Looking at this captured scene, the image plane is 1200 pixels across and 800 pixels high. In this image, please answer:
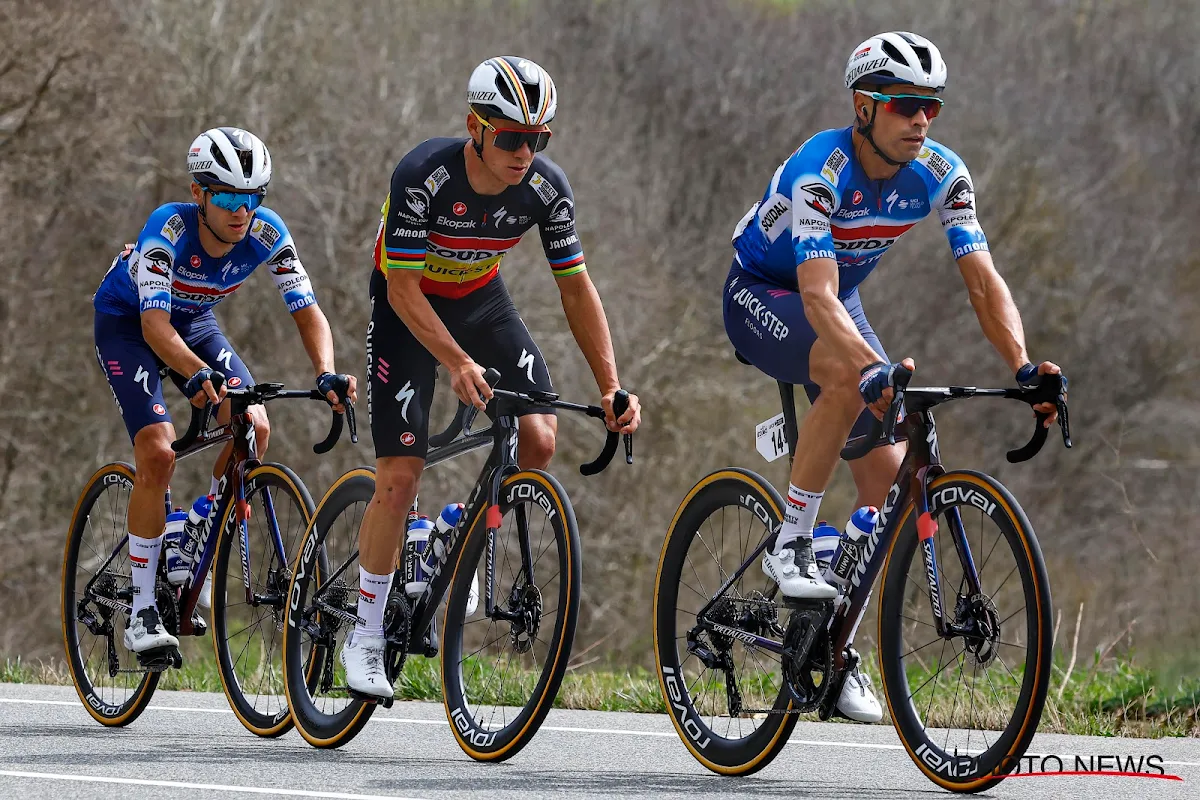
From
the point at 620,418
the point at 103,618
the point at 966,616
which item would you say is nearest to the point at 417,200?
the point at 620,418

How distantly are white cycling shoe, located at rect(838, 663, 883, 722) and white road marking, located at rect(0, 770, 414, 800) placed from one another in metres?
1.45

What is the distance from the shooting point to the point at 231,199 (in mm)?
7488

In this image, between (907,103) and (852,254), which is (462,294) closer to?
(852,254)

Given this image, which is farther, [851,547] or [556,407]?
[556,407]

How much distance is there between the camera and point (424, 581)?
6.56m

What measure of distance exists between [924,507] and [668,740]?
7.14ft

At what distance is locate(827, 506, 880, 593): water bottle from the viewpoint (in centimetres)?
560

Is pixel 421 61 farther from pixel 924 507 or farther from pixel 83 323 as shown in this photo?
pixel 924 507

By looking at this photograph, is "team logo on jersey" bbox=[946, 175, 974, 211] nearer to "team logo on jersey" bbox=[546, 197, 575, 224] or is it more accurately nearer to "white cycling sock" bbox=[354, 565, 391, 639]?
"team logo on jersey" bbox=[546, 197, 575, 224]

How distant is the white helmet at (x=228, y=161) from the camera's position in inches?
292

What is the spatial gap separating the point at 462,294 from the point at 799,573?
1853 mm

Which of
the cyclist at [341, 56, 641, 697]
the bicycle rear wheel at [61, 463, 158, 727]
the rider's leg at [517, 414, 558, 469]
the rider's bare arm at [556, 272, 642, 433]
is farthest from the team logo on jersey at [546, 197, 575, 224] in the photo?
the bicycle rear wheel at [61, 463, 158, 727]

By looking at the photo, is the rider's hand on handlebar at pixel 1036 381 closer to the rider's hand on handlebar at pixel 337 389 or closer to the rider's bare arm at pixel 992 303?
the rider's bare arm at pixel 992 303

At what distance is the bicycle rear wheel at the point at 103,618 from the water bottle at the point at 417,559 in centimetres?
155
